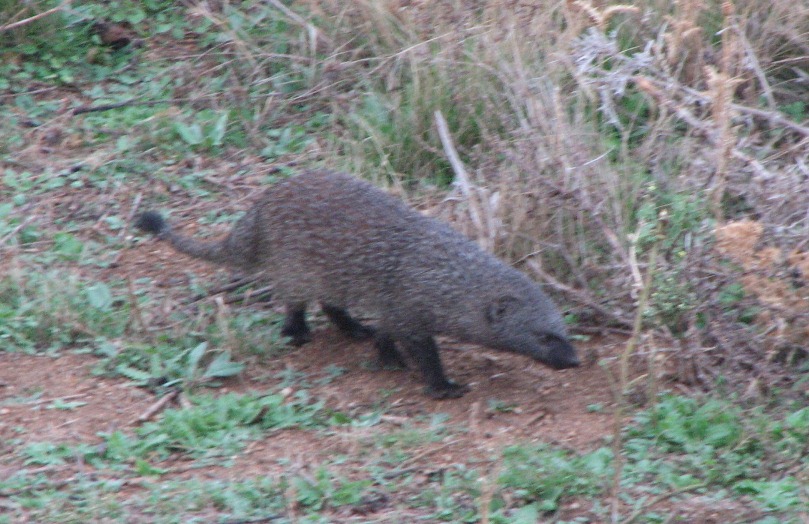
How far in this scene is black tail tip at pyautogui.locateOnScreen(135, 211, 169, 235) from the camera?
546cm

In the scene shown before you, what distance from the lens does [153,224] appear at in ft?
17.9

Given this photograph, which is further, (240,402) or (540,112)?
(540,112)

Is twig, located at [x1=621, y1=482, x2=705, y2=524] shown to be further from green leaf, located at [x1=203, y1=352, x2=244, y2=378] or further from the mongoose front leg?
green leaf, located at [x1=203, y1=352, x2=244, y2=378]

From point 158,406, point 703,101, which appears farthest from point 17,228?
point 703,101

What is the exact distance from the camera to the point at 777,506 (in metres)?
3.70

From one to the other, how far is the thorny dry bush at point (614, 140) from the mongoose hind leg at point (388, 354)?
0.70 metres

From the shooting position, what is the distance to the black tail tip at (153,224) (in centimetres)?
546

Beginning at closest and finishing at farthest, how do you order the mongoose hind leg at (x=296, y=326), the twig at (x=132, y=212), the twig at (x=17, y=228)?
the mongoose hind leg at (x=296, y=326), the twig at (x=17, y=228), the twig at (x=132, y=212)

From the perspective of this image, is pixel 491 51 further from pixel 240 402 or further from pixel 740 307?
pixel 240 402

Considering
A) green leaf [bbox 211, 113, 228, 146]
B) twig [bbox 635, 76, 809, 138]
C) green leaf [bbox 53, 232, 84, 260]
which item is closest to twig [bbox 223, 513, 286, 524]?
green leaf [bbox 53, 232, 84, 260]

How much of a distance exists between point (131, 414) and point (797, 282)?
9.34ft

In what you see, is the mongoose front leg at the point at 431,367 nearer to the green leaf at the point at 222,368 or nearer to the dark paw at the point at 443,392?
the dark paw at the point at 443,392

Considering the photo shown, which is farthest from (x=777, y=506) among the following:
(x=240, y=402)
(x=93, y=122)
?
(x=93, y=122)

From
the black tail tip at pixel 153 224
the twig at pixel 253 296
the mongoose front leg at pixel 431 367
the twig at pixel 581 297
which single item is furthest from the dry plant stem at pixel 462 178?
the black tail tip at pixel 153 224
